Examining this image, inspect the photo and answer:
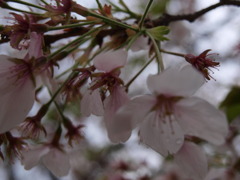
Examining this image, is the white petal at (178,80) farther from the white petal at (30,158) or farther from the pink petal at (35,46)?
the white petal at (30,158)

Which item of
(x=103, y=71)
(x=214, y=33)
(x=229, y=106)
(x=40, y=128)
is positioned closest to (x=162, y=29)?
(x=103, y=71)

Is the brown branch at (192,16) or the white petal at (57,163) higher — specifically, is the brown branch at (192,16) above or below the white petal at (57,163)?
above

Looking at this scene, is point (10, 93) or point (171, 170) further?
point (171, 170)

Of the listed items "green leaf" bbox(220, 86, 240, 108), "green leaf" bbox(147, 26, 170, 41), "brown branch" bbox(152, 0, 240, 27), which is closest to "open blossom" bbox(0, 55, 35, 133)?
"green leaf" bbox(147, 26, 170, 41)

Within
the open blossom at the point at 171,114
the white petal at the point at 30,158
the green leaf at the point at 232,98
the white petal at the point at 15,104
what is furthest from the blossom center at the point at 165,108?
the green leaf at the point at 232,98

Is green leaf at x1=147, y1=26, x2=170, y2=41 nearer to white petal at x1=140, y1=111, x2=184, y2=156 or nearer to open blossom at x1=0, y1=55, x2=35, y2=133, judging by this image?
white petal at x1=140, y1=111, x2=184, y2=156

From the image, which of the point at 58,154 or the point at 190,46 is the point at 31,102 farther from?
the point at 190,46

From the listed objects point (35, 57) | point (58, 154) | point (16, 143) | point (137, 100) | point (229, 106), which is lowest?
point (229, 106)

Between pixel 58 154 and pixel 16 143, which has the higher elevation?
pixel 16 143
